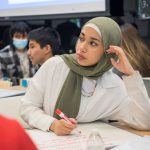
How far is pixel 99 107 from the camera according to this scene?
65.3 inches

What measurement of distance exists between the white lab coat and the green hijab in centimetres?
3

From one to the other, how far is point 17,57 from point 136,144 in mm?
2479

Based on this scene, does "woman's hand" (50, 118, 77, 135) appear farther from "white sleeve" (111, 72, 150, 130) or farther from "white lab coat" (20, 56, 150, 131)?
"white sleeve" (111, 72, 150, 130)

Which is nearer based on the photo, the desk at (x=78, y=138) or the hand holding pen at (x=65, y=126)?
the desk at (x=78, y=138)

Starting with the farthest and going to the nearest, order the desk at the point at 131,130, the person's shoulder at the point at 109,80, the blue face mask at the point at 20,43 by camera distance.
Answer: the blue face mask at the point at 20,43, the person's shoulder at the point at 109,80, the desk at the point at 131,130

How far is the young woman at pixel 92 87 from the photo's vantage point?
161cm

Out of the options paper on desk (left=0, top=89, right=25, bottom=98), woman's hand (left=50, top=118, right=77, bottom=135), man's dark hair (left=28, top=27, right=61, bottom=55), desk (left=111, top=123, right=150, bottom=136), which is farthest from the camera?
man's dark hair (left=28, top=27, right=61, bottom=55)

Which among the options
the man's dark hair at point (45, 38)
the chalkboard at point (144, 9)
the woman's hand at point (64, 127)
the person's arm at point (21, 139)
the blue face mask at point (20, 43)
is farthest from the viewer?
the blue face mask at point (20, 43)

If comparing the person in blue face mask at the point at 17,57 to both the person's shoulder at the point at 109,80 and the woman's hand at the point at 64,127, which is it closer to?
the person's shoulder at the point at 109,80

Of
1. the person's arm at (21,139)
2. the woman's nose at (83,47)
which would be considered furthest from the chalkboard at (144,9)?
the person's arm at (21,139)

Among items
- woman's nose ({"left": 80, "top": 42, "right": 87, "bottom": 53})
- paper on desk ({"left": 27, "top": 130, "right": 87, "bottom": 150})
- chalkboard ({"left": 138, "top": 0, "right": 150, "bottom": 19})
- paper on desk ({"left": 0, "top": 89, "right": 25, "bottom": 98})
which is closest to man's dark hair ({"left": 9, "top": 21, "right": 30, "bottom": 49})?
paper on desk ({"left": 0, "top": 89, "right": 25, "bottom": 98})

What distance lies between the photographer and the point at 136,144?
1.27 metres

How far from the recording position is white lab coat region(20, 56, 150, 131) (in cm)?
162

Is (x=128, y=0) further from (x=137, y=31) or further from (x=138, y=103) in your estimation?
(x=138, y=103)
